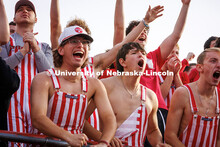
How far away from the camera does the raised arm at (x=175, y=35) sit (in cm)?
480

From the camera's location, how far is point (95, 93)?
11.3 feet

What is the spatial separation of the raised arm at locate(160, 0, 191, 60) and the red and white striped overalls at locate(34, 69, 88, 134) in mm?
1998

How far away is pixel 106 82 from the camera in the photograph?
3939mm

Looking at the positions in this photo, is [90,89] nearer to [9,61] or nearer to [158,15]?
[9,61]

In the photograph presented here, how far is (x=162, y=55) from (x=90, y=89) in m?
1.84

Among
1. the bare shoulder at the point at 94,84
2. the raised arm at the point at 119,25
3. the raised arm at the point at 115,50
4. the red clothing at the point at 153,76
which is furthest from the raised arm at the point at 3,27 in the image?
the raised arm at the point at 119,25

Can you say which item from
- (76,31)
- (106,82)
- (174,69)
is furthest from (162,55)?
(76,31)

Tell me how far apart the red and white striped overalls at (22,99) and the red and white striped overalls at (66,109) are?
42 centimetres

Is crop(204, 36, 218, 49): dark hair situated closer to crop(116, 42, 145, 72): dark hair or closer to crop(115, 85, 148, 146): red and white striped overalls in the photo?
crop(116, 42, 145, 72): dark hair

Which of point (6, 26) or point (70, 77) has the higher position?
point (6, 26)

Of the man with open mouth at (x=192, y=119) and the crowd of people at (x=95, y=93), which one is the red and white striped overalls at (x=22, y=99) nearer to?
the crowd of people at (x=95, y=93)

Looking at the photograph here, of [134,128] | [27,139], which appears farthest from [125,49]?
[27,139]

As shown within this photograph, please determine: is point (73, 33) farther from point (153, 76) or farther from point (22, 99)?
point (153, 76)

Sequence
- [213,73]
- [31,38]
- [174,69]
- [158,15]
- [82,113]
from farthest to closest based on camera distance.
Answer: [174,69], [158,15], [213,73], [31,38], [82,113]
